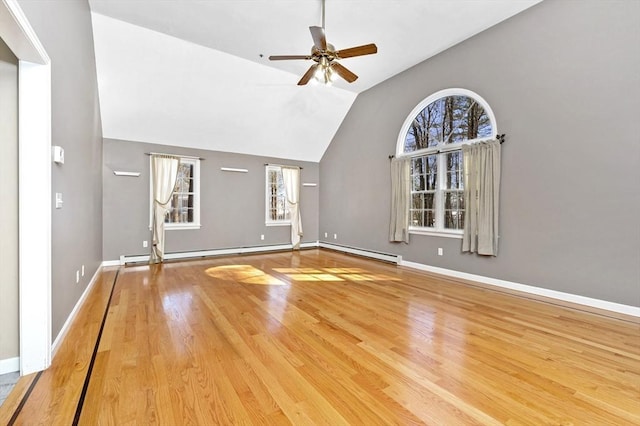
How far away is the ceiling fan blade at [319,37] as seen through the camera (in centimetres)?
295

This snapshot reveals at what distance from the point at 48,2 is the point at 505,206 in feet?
17.5

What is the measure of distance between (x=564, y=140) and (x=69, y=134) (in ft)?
18.4

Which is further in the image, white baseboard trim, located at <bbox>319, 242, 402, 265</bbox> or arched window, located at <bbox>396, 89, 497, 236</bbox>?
white baseboard trim, located at <bbox>319, 242, 402, 265</bbox>

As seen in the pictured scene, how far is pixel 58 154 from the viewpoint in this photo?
2248mm

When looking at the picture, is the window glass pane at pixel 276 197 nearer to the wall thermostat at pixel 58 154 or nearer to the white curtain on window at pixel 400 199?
the white curtain on window at pixel 400 199

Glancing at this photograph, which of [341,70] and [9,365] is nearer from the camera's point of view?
[9,365]

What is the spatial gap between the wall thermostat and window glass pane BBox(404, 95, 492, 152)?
5112 millimetres

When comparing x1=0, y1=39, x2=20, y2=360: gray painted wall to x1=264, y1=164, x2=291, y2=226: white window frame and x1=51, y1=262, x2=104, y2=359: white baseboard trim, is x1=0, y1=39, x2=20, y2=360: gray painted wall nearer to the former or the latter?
x1=51, y1=262, x2=104, y2=359: white baseboard trim

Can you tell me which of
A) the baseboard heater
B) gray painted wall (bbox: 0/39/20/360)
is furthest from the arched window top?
gray painted wall (bbox: 0/39/20/360)

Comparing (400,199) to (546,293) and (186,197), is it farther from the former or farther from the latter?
Answer: (186,197)

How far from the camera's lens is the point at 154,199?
5.83 m

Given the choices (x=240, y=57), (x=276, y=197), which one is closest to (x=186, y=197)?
(x=276, y=197)

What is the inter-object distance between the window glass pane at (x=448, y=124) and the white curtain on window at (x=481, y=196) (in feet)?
1.04

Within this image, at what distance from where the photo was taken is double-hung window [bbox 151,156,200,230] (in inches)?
245
